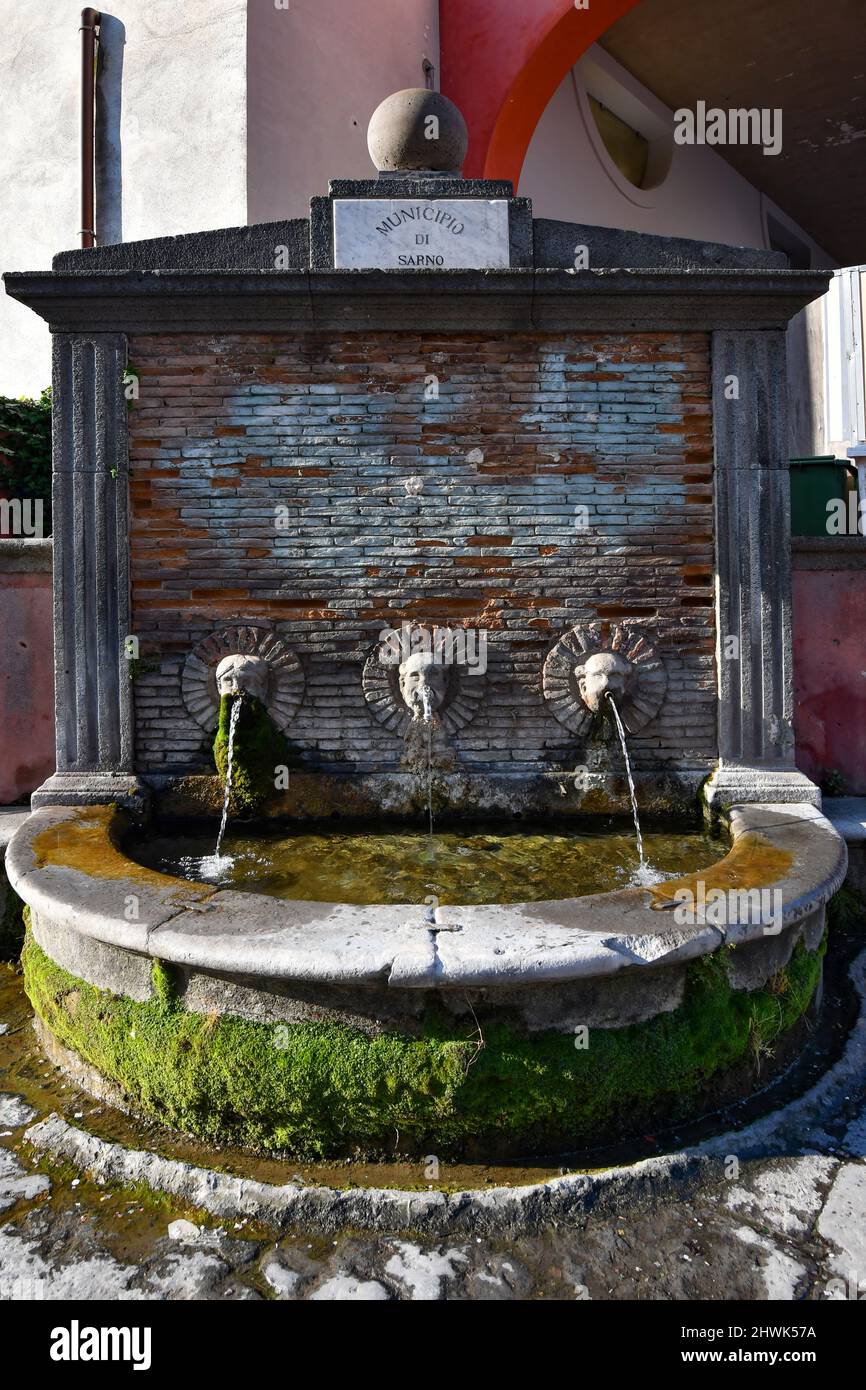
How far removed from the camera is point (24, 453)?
20.2 feet

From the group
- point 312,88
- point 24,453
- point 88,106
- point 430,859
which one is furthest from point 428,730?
point 312,88

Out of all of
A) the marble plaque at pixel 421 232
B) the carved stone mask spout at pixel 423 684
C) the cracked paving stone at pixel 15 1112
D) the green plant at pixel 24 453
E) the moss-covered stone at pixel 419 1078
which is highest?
the marble plaque at pixel 421 232

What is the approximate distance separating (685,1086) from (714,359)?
11.4ft

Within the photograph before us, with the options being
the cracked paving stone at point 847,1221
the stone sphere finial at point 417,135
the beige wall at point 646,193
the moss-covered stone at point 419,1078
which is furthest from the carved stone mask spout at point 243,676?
the beige wall at point 646,193

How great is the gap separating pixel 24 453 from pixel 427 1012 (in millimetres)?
5249

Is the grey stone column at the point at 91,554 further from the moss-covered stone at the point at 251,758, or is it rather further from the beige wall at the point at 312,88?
the beige wall at the point at 312,88

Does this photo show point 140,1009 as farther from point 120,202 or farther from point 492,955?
point 120,202

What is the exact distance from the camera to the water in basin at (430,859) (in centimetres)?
357

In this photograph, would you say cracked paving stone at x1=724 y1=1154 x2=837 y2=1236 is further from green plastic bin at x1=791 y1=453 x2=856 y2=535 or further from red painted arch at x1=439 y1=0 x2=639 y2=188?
red painted arch at x1=439 y1=0 x2=639 y2=188

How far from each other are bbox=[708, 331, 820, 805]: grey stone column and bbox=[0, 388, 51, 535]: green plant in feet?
14.5

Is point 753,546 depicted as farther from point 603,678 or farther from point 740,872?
point 740,872

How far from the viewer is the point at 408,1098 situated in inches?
99.5

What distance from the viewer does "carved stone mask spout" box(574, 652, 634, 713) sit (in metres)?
4.39

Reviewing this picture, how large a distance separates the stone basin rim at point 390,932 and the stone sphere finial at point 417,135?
373cm
